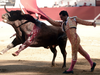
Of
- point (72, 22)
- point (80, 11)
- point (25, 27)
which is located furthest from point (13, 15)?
point (80, 11)

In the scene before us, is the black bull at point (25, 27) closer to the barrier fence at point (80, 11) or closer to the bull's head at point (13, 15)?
the bull's head at point (13, 15)

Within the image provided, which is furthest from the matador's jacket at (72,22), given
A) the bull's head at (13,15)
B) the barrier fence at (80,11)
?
the barrier fence at (80,11)

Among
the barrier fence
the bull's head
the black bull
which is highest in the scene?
the bull's head

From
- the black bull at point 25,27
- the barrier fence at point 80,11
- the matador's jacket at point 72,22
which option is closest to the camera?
the matador's jacket at point 72,22

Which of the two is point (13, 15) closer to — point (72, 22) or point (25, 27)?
point (25, 27)

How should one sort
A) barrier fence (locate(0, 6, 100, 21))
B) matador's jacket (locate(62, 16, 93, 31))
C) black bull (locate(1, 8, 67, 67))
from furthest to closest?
barrier fence (locate(0, 6, 100, 21)) < black bull (locate(1, 8, 67, 67)) < matador's jacket (locate(62, 16, 93, 31))

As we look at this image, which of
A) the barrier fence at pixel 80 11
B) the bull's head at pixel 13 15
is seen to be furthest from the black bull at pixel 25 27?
the barrier fence at pixel 80 11

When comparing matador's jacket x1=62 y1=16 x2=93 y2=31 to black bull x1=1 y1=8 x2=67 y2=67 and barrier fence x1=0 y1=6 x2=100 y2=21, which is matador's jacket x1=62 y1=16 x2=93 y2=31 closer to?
black bull x1=1 y1=8 x2=67 y2=67

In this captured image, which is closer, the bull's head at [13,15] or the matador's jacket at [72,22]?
the matador's jacket at [72,22]

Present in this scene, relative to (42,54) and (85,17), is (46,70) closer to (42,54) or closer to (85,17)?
(42,54)

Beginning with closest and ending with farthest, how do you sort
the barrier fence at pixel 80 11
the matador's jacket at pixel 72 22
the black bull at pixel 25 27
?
the matador's jacket at pixel 72 22 < the black bull at pixel 25 27 < the barrier fence at pixel 80 11

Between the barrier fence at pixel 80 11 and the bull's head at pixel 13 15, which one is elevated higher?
the bull's head at pixel 13 15

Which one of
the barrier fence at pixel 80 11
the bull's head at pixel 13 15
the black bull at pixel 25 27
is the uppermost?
the bull's head at pixel 13 15

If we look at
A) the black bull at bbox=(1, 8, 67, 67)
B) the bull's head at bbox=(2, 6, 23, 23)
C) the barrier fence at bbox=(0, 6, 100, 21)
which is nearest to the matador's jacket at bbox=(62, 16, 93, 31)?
the black bull at bbox=(1, 8, 67, 67)
